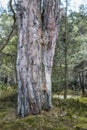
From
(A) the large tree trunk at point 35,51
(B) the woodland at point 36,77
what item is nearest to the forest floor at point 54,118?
(B) the woodland at point 36,77

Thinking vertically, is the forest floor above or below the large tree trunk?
below

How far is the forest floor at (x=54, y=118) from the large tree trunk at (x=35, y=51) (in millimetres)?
269

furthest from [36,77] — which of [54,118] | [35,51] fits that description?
[54,118]

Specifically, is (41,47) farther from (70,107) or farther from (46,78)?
(70,107)

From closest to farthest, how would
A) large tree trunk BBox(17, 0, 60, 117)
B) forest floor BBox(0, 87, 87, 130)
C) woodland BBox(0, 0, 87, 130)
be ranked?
forest floor BBox(0, 87, 87, 130) < woodland BBox(0, 0, 87, 130) < large tree trunk BBox(17, 0, 60, 117)

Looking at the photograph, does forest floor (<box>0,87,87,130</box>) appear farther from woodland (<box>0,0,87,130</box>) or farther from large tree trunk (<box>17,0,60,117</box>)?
large tree trunk (<box>17,0,60,117</box>)

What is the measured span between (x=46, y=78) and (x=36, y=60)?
1.87 feet

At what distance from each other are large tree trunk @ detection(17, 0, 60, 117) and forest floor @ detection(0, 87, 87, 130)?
10.6 inches

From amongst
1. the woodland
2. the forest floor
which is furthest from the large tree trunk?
the forest floor

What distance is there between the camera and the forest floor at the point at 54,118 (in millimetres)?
4836

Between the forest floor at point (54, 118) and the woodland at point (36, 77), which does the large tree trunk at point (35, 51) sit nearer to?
the woodland at point (36, 77)

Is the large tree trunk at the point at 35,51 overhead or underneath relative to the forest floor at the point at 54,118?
overhead

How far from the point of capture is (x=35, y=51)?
5445 millimetres

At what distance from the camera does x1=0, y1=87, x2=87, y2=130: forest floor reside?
4836 millimetres
